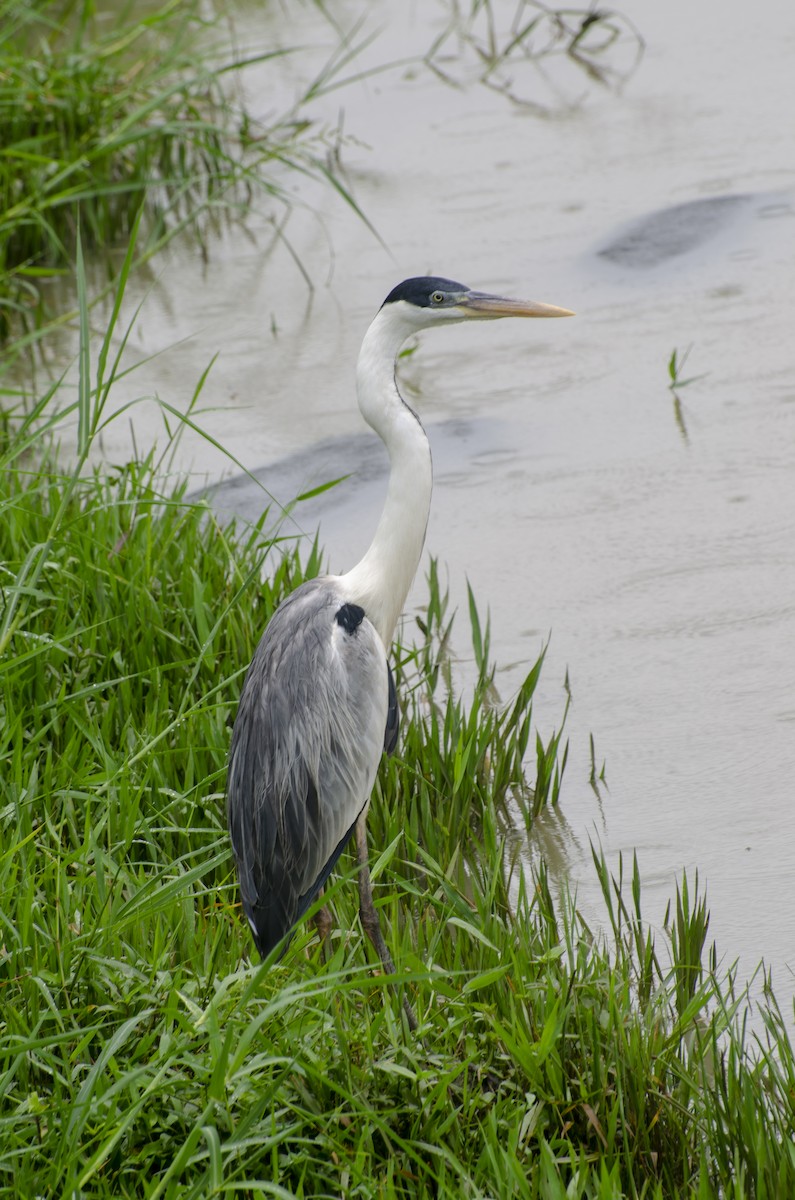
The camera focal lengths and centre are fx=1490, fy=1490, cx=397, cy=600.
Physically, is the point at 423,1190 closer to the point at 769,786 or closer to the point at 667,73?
the point at 769,786

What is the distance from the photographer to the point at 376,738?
313cm

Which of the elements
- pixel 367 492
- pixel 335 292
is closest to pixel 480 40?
pixel 335 292

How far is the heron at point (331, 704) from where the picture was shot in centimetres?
296

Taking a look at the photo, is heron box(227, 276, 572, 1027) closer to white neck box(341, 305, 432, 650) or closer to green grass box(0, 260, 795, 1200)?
white neck box(341, 305, 432, 650)

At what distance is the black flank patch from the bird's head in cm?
66

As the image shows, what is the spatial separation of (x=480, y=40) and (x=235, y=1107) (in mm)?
7980

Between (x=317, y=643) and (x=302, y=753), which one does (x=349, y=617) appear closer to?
(x=317, y=643)

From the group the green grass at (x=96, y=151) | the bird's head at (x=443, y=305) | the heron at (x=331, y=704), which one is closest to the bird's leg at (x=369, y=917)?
the heron at (x=331, y=704)

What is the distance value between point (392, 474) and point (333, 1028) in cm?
130

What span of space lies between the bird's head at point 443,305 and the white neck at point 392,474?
2 centimetres

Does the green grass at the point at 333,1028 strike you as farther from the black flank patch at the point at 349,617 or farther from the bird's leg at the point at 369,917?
the black flank patch at the point at 349,617

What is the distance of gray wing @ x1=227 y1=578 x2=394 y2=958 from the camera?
2.95 metres

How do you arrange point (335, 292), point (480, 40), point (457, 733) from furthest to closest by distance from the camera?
point (480, 40) < point (335, 292) < point (457, 733)

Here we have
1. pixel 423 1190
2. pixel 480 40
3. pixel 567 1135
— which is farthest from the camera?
pixel 480 40
